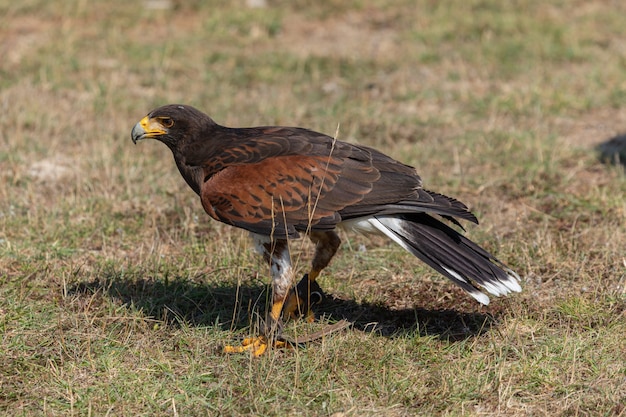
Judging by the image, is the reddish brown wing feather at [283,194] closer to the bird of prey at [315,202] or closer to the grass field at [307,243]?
the bird of prey at [315,202]

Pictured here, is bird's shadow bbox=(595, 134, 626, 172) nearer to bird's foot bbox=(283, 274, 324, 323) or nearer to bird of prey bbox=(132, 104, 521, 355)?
bird of prey bbox=(132, 104, 521, 355)

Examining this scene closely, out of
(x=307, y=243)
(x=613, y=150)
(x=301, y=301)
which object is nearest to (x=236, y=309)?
(x=301, y=301)

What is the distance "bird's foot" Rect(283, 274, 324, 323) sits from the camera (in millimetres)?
5945

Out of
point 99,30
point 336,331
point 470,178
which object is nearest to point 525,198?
point 470,178

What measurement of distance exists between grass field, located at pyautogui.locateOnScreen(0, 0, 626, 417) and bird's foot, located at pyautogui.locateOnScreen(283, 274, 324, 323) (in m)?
0.15

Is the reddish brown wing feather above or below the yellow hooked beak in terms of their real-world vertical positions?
below

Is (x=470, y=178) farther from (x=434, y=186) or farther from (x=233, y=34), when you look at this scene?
(x=233, y=34)

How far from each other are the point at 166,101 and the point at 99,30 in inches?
113

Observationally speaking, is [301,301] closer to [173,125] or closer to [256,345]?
[256,345]

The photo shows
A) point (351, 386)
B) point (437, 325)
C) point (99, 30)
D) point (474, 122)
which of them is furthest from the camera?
point (99, 30)

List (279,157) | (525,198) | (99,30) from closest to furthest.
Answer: (279,157) < (525,198) < (99,30)

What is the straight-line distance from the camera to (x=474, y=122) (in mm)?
10156

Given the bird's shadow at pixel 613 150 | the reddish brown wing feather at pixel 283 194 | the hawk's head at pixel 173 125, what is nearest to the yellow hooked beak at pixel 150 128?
the hawk's head at pixel 173 125

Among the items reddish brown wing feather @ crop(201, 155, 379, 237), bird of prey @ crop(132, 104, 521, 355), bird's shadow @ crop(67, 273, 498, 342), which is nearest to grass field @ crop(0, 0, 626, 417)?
bird's shadow @ crop(67, 273, 498, 342)
